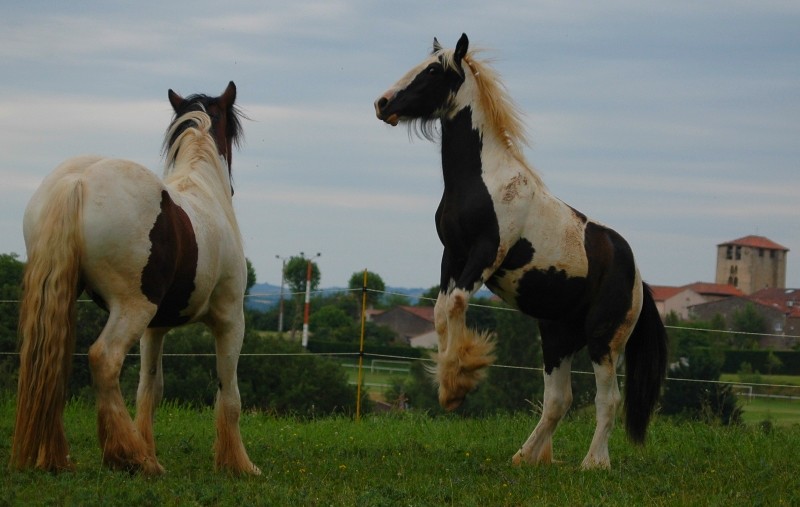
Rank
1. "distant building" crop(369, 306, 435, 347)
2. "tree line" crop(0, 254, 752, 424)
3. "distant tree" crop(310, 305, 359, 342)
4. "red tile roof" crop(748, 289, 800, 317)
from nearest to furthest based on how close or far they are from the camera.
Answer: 1. "tree line" crop(0, 254, 752, 424)
2. "distant tree" crop(310, 305, 359, 342)
3. "distant building" crop(369, 306, 435, 347)
4. "red tile roof" crop(748, 289, 800, 317)

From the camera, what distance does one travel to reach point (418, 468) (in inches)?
293

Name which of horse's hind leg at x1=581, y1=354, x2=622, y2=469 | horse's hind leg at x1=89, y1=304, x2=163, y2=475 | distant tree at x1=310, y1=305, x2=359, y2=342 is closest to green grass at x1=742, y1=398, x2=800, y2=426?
horse's hind leg at x1=581, y1=354, x2=622, y2=469

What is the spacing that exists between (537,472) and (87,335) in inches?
867

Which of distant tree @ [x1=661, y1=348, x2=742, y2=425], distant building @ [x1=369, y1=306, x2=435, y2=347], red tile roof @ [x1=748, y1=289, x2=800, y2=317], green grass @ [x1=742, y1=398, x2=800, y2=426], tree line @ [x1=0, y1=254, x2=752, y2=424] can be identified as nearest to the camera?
tree line @ [x1=0, y1=254, x2=752, y2=424]

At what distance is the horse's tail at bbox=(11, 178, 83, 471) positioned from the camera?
5.87 metres

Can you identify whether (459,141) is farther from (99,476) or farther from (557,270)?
(99,476)

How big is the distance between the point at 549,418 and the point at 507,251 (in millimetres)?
1506

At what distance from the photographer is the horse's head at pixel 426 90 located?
7.56m

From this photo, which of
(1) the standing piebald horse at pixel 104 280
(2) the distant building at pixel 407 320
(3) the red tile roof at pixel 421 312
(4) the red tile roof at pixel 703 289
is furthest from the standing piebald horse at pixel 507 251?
(4) the red tile roof at pixel 703 289

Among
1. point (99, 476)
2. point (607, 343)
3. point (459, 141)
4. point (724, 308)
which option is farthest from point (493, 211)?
point (724, 308)

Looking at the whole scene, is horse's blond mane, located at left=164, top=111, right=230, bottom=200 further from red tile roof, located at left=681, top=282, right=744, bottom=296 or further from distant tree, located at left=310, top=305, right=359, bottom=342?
red tile roof, located at left=681, top=282, right=744, bottom=296

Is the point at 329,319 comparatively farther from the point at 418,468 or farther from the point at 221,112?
the point at 418,468

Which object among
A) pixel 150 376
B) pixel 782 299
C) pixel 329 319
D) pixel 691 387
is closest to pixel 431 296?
pixel 329 319

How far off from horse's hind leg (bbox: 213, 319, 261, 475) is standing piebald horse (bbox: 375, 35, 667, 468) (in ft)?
4.71
